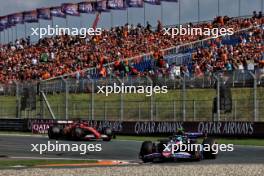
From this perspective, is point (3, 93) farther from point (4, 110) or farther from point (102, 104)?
point (102, 104)

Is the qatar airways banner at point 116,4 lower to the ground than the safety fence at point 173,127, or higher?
higher

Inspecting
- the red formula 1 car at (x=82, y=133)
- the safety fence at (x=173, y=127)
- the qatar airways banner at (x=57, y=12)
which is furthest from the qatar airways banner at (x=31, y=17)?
the red formula 1 car at (x=82, y=133)

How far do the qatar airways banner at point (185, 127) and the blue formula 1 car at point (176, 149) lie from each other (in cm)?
861

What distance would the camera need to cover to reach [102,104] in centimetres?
3347

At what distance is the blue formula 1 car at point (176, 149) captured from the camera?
59.6 ft

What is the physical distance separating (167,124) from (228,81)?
3437 millimetres

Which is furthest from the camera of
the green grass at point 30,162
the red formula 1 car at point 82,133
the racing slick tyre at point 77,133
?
the racing slick tyre at point 77,133

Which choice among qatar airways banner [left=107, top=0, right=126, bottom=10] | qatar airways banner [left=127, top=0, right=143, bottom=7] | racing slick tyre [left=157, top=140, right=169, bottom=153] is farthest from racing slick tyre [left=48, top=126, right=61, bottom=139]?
qatar airways banner [left=107, top=0, right=126, bottom=10]

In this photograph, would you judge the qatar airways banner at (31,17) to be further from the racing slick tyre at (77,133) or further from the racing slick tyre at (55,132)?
the racing slick tyre at (77,133)

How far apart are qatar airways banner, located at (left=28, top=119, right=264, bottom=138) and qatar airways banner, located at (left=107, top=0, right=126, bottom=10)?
24888mm

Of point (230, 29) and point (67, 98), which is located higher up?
point (230, 29)

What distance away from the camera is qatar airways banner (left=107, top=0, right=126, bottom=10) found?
59.1m

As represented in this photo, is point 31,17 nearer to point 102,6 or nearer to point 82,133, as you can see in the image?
point 102,6

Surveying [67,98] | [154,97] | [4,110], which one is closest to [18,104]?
[4,110]
